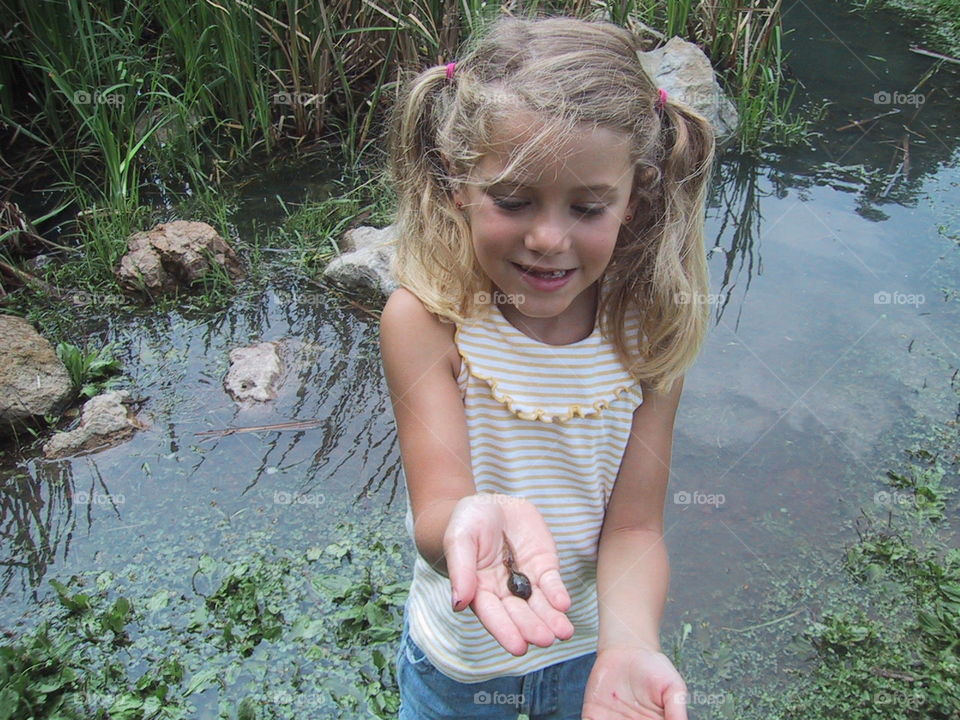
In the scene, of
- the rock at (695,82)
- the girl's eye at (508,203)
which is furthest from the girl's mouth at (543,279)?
the rock at (695,82)

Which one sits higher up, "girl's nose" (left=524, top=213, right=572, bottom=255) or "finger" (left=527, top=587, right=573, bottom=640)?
"girl's nose" (left=524, top=213, right=572, bottom=255)

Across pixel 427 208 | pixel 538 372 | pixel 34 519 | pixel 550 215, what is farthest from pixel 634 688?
pixel 34 519

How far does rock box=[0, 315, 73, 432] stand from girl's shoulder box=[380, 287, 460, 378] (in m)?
1.99

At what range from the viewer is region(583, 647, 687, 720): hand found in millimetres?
1348

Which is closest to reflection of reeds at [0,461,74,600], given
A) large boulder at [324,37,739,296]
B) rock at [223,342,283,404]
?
rock at [223,342,283,404]

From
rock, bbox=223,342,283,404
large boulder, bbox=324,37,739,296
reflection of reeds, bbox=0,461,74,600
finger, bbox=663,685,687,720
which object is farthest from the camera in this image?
large boulder, bbox=324,37,739,296

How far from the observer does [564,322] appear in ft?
5.56

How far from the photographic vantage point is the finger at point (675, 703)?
132 cm

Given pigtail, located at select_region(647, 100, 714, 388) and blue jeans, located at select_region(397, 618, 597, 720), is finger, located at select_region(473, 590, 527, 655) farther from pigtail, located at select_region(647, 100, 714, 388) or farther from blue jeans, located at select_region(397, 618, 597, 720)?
pigtail, located at select_region(647, 100, 714, 388)

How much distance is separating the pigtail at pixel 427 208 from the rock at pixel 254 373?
152cm

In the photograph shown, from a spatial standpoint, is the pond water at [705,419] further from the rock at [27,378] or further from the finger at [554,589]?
the finger at [554,589]

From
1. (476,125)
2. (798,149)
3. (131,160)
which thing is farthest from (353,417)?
(798,149)

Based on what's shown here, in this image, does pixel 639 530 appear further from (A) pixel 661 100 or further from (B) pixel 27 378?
(B) pixel 27 378

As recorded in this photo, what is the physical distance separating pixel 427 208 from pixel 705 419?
1.75 m
